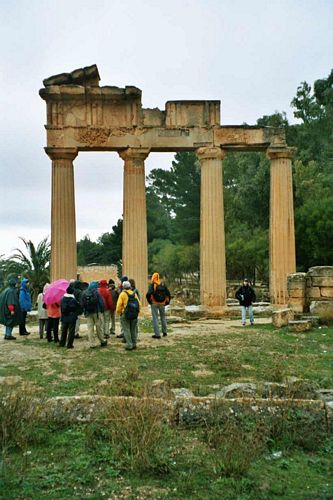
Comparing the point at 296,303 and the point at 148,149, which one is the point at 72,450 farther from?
the point at 148,149

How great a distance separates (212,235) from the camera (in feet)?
66.3

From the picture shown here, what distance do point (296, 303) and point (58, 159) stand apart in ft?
35.9

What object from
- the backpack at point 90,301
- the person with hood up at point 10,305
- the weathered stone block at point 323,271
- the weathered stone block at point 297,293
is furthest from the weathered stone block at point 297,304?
the person with hood up at point 10,305

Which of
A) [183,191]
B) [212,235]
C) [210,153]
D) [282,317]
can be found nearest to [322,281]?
[282,317]

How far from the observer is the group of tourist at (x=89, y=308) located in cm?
1155

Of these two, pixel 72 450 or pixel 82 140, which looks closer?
pixel 72 450

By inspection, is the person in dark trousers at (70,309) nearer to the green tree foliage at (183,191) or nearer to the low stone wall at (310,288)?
the low stone wall at (310,288)

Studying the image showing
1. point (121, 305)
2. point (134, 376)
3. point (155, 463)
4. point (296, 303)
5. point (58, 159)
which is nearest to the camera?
point (155, 463)

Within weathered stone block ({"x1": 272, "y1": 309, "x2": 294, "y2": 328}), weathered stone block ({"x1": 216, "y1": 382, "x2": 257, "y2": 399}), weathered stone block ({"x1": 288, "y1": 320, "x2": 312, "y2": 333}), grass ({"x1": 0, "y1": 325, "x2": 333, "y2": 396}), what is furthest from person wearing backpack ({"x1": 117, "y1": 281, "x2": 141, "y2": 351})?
weathered stone block ({"x1": 272, "y1": 309, "x2": 294, "y2": 328})

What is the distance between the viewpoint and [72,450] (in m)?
5.06

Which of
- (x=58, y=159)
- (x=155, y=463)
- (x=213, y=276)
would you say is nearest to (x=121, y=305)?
(x=155, y=463)

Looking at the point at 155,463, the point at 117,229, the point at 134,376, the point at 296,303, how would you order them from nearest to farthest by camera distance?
the point at 155,463 < the point at 134,376 < the point at 296,303 < the point at 117,229

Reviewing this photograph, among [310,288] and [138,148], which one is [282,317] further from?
[138,148]

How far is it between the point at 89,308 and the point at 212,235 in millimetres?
9674
